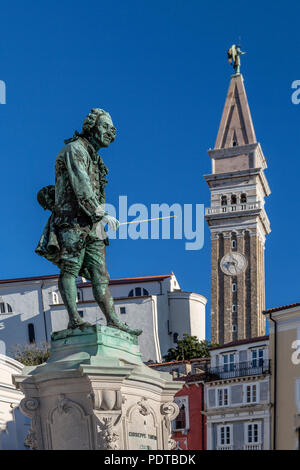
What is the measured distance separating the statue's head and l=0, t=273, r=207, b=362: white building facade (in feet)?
217

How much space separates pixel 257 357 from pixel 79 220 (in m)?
43.9

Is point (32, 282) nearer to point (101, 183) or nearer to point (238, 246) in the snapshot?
point (238, 246)

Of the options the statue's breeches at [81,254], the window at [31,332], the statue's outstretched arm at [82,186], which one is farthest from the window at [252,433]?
the statue's outstretched arm at [82,186]

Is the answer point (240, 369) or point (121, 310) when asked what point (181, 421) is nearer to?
→ point (240, 369)

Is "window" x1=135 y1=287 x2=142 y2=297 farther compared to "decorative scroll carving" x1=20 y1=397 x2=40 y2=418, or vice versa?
"window" x1=135 y1=287 x2=142 y2=297

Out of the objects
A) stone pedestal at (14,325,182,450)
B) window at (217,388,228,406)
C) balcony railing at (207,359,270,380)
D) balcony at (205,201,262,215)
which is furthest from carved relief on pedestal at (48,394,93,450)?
balcony at (205,201,262,215)

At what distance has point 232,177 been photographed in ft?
323

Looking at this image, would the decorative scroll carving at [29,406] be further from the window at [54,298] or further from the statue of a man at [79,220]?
the window at [54,298]

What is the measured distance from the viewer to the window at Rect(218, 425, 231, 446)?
5216cm

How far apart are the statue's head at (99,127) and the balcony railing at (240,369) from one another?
136 ft

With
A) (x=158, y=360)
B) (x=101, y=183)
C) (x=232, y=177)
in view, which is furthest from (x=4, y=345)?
(x=101, y=183)

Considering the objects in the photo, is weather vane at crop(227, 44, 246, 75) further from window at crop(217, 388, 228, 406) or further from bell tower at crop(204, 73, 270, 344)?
window at crop(217, 388, 228, 406)
